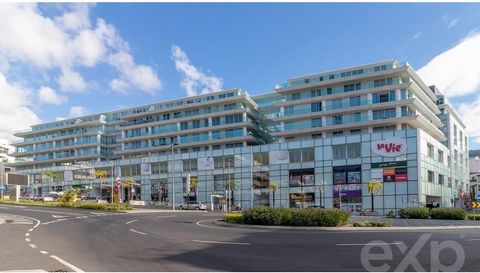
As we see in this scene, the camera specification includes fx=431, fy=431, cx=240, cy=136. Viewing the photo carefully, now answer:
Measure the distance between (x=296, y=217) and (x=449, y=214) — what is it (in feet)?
54.5

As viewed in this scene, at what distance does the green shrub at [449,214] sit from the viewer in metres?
34.7

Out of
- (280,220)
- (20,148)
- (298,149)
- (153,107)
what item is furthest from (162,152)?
(280,220)

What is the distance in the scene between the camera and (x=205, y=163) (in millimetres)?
88812

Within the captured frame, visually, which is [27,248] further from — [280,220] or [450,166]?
[450,166]

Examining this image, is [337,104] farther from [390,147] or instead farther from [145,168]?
[145,168]

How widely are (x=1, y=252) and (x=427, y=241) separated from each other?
15.5 meters

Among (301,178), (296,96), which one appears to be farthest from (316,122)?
(301,178)

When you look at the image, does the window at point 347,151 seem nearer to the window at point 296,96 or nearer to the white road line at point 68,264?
the window at point 296,96

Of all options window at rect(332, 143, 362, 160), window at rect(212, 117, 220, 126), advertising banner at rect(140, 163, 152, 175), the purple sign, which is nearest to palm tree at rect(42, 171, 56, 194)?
advertising banner at rect(140, 163, 152, 175)

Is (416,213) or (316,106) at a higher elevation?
(316,106)

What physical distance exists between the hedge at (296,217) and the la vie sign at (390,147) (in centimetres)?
4493

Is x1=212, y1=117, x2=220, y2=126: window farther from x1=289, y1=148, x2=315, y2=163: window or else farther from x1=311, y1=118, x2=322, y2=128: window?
x1=289, y1=148, x2=315, y2=163: window

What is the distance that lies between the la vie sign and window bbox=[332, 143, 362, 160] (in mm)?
2844

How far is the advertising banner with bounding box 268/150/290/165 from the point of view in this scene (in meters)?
78.8
